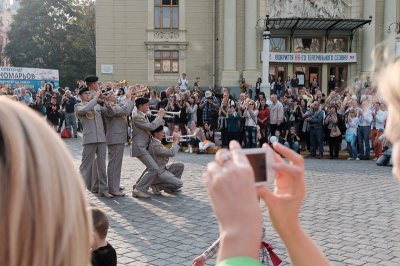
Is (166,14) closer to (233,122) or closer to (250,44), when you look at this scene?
(250,44)

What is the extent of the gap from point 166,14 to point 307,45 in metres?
10.1

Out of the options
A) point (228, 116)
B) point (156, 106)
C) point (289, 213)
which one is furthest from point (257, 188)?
point (156, 106)

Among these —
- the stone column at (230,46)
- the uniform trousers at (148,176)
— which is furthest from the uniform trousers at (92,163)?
the stone column at (230,46)

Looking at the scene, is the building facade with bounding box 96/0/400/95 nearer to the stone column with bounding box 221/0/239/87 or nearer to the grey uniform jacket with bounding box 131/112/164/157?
the stone column with bounding box 221/0/239/87

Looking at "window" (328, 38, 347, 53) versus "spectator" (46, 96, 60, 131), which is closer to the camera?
"spectator" (46, 96, 60, 131)

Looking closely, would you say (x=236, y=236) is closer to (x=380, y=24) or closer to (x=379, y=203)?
(x=379, y=203)

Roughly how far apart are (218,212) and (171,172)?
9452 mm

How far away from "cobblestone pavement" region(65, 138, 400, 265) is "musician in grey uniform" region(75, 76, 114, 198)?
42 centimetres

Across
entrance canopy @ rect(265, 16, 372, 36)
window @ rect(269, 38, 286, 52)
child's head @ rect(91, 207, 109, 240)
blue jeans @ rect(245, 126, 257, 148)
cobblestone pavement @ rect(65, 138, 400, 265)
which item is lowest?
cobblestone pavement @ rect(65, 138, 400, 265)

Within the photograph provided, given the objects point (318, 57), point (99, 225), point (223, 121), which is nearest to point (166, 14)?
point (318, 57)

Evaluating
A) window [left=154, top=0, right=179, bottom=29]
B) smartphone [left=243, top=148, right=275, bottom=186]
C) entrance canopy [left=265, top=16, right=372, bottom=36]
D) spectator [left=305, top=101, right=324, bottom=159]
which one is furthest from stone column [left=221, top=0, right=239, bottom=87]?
smartphone [left=243, top=148, right=275, bottom=186]

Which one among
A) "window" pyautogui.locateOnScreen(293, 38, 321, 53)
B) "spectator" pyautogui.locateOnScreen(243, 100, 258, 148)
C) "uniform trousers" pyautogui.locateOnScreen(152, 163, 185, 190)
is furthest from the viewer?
"window" pyautogui.locateOnScreen(293, 38, 321, 53)

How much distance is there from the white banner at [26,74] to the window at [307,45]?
54.1 ft

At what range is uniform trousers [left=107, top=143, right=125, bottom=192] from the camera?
1030cm
